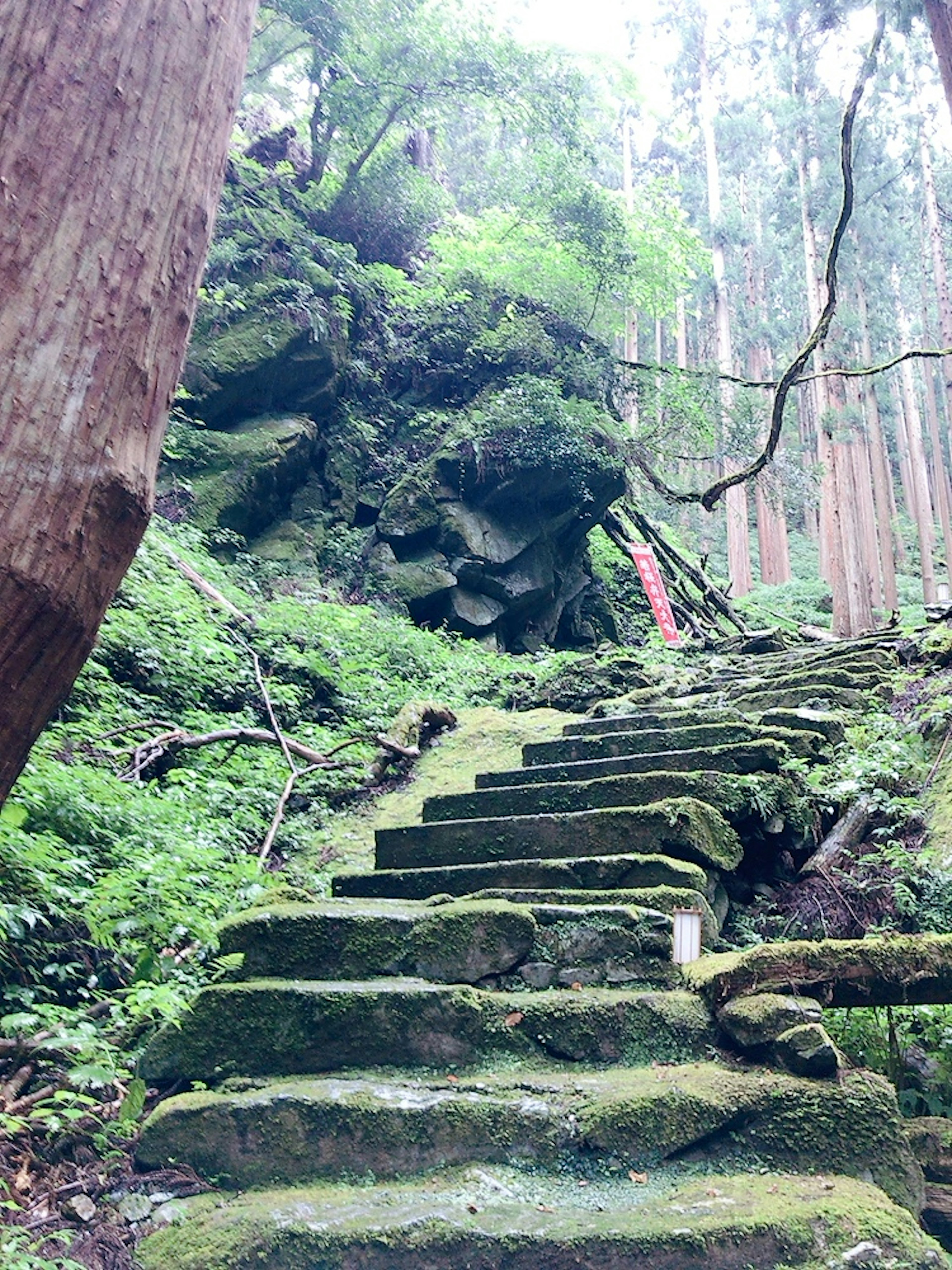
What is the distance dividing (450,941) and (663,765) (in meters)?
2.06

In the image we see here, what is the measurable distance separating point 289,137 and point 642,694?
13064 mm

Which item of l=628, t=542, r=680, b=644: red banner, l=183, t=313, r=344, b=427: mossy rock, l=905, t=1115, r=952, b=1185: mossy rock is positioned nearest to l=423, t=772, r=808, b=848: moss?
l=905, t=1115, r=952, b=1185: mossy rock

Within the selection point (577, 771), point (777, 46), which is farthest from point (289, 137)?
point (577, 771)

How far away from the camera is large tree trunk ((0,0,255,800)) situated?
1.26m

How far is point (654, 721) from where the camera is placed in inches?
235

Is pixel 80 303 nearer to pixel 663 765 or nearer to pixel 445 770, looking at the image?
pixel 663 765

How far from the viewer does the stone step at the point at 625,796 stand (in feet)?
14.1

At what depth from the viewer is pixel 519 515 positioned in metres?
13.3

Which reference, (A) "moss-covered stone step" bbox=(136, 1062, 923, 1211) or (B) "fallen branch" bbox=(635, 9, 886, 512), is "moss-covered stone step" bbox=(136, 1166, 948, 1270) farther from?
(B) "fallen branch" bbox=(635, 9, 886, 512)

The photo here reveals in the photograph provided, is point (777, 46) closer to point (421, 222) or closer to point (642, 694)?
point (421, 222)

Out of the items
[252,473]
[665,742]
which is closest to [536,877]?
[665,742]

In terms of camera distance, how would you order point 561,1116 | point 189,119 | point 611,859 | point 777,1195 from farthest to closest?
point 611,859, point 561,1116, point 777,1195, point 189,119

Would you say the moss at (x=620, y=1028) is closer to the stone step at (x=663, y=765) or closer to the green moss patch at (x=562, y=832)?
the green moss patch at (x=562, y=832)

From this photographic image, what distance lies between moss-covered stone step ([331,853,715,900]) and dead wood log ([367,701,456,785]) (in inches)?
95.4
